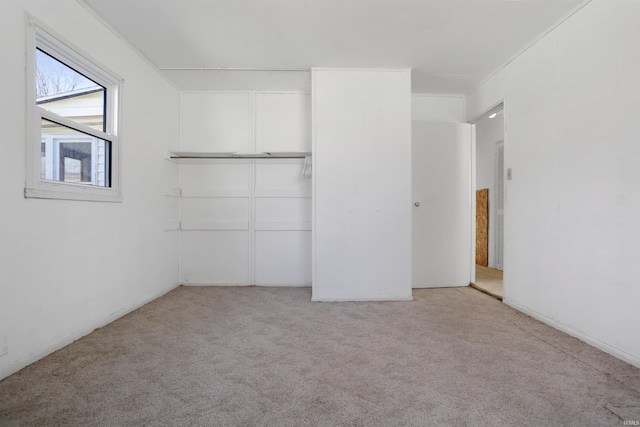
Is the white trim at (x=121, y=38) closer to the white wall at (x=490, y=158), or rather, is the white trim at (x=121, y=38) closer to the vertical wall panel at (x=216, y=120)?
the vertical wall panel at (x=216, y=120)

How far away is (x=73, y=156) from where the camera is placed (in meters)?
2.42

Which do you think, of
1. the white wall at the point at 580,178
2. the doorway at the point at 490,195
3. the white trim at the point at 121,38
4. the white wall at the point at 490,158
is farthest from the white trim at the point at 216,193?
the white wall at the point at 490,158

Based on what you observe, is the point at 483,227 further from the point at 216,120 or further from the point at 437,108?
the point at 216,120

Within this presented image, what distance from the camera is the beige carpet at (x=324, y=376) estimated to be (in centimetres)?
150

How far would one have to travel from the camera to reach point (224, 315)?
117 inches

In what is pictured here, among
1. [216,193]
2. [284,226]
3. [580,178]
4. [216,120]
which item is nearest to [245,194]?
[216,193]

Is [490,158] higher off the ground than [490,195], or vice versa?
[490,158]

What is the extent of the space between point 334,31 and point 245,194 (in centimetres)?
225

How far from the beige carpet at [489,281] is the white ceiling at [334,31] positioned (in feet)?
8.34

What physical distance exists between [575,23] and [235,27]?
2756 mm

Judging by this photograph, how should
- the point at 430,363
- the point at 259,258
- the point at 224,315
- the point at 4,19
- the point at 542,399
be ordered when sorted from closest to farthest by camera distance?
the point at 542,399 < the point at 4,19 < the point at 430,363 < the point at 224,315 < the point at 259,258

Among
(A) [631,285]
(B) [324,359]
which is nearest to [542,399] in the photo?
(A) [631,285]

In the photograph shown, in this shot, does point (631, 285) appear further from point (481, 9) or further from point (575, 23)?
point (481, 9)

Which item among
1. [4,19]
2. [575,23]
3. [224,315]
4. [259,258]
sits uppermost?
[575,23]
